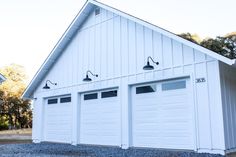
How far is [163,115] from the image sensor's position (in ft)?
29.9

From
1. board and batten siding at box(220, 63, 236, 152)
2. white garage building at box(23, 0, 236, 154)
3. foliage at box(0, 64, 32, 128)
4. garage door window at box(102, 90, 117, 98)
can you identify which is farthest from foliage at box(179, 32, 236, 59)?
foliage at box(0, 64, 32, 128)

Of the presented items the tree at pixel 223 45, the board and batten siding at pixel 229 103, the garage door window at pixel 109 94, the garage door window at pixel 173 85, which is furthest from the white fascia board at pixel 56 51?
the tree at pixel 223 45

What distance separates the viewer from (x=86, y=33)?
1245 centimetres

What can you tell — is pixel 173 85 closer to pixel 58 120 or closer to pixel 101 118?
pixel 101 118

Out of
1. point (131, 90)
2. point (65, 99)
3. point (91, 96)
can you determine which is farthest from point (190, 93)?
point (65, 99)

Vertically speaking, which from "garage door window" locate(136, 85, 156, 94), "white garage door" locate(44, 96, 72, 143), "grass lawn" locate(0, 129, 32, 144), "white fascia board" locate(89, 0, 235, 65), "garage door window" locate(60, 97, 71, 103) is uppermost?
"white fascia board" locate(89, 0, 235, 65)

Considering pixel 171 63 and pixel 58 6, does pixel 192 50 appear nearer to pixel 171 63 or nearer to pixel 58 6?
pixel 171 63

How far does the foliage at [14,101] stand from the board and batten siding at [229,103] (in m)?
27.4

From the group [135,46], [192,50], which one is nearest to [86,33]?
[135,46]

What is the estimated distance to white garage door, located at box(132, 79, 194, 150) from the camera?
855cm

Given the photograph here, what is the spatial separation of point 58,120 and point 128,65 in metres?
4.98

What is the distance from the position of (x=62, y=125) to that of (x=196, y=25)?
37.1 ft

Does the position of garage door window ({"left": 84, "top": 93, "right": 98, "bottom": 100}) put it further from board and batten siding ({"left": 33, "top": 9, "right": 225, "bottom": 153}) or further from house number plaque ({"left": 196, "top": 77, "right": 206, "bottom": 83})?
house number plaque ({"left": 196, "top": 77, "right": 206, "bottom": 83})

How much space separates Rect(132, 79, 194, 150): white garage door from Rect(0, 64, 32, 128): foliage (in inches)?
982
